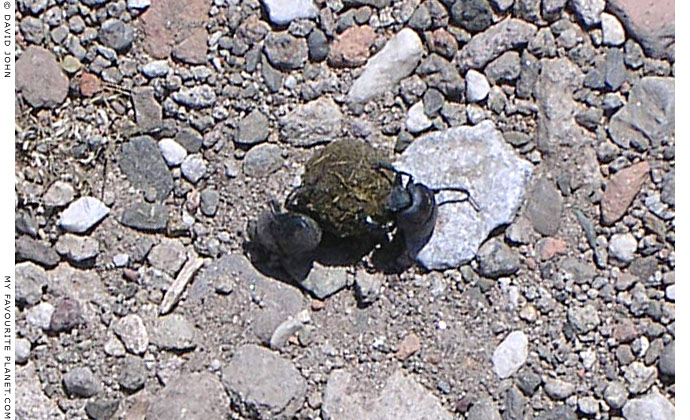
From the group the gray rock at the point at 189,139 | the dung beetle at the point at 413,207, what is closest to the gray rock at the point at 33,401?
the gray rock at the point at 189,139

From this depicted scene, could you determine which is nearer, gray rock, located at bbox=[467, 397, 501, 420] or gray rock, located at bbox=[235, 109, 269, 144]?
gray rock, located at bbox=[467, 397, 501, 420]

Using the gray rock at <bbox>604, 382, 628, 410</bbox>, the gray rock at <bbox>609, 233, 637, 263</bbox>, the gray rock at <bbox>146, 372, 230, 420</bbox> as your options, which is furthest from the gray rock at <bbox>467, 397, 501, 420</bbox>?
the gray rock at <bbox>146, 372, 230, 420</bbox>

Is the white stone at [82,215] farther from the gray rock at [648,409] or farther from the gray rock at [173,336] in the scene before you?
the gray rock at [648,409]

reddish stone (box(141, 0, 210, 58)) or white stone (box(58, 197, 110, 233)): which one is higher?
reddish stone (box(141, 0, 210, 58))

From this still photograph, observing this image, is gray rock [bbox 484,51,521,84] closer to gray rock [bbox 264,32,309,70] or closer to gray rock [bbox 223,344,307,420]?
gray rock [bbox 264,32,309,70]

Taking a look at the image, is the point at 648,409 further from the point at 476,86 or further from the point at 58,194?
the point at 58,194

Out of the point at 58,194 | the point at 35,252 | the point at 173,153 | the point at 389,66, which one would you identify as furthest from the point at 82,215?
the point at 389,66
